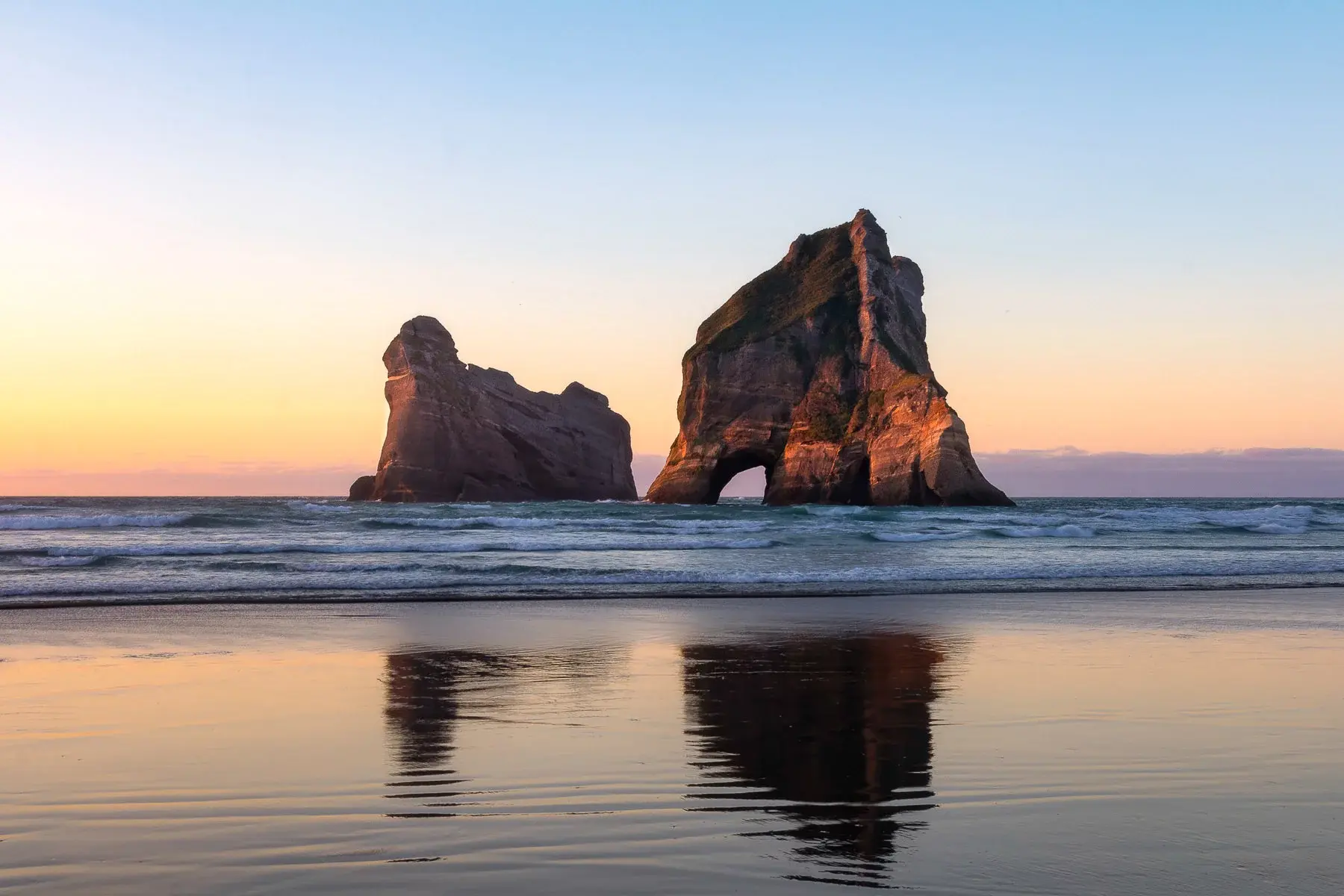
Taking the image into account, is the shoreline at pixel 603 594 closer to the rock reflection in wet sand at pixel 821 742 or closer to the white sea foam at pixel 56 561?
the rock reflection in wet sand at pixel 821 742

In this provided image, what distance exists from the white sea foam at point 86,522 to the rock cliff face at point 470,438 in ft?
139

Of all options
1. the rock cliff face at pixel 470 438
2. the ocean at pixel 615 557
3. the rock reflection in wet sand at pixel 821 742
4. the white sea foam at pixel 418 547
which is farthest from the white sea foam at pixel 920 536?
the rock cliff face at pixel 470 438

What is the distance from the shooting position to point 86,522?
121 ft

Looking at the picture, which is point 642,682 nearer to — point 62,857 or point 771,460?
point 62,857

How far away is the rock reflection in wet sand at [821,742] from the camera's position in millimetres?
4090

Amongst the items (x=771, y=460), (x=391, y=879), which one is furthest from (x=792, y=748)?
(x=771, y=460)

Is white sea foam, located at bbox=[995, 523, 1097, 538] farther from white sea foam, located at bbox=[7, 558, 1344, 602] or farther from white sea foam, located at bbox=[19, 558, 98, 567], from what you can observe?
white sea foam, located at bbox=[19, 558, 98, 567]

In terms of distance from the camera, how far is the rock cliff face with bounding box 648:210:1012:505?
64062 millimetres

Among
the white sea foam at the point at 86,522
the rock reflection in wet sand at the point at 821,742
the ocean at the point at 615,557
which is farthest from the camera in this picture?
the white sea foam at the point at 86,522

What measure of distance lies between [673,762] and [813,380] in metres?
66.3

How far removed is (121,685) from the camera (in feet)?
25.4

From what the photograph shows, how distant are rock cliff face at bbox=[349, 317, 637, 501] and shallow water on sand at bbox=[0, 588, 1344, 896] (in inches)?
2845

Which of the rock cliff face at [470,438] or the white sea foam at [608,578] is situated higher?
the rock cliff face at [470,438]

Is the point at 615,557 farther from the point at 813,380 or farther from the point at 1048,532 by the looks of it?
the point at 813,380
